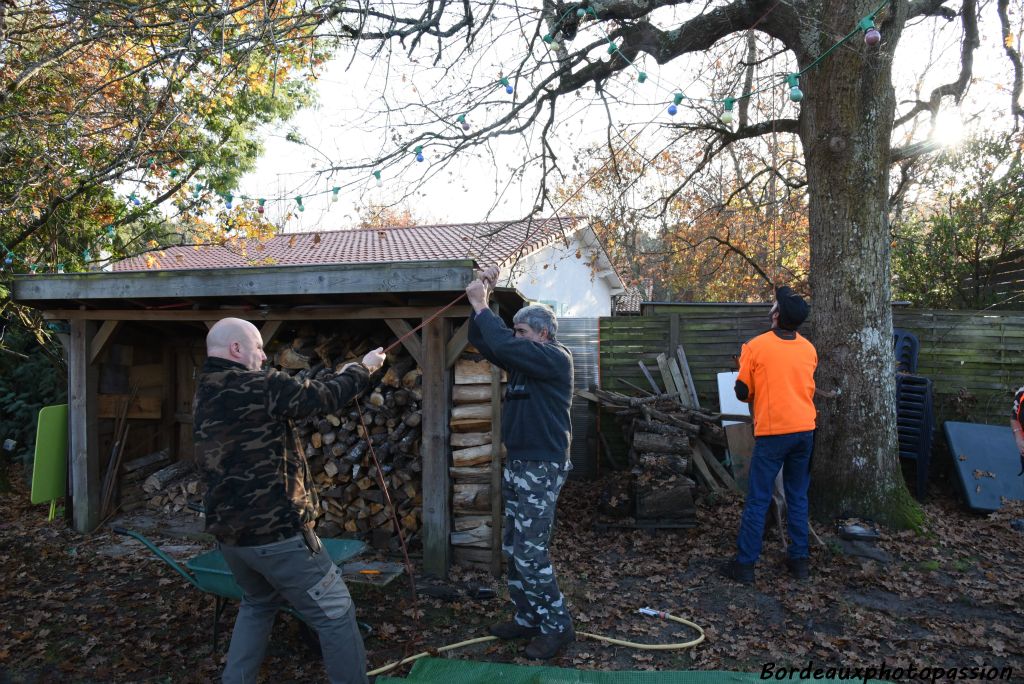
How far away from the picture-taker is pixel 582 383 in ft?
25.8

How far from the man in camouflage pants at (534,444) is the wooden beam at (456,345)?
124 centimetres

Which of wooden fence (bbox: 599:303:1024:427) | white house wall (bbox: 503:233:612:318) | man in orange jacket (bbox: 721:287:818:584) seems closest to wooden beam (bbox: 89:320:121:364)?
wooden fence (bbox: 599:303:1024:427)

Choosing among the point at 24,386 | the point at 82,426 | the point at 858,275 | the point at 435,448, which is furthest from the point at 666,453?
the point at 24,386

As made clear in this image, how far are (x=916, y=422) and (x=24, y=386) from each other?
11064 millimetres

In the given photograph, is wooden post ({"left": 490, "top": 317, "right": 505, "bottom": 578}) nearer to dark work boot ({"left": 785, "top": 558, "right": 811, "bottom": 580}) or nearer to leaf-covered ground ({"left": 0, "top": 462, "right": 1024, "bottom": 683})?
leaf-covered ground ({"left": 0, "top": 462, "right": 1024, "bottom": 683})

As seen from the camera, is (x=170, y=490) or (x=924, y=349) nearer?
(x=170, y=490)

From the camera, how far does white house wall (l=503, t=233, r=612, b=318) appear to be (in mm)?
13227

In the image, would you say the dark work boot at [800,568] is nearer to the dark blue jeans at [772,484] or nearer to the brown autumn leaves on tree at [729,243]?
the dark blue jeans at [772,484]

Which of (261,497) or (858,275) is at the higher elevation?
(858,275)

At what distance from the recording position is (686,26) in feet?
19.8

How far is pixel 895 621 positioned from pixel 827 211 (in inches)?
125

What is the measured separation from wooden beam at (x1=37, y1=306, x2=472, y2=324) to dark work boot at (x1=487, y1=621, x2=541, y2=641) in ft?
7.07

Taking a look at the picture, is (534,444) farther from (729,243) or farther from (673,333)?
(729,243)

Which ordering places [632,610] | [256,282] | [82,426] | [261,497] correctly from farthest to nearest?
[82,426], [256,282], [632,610], [261,497]
